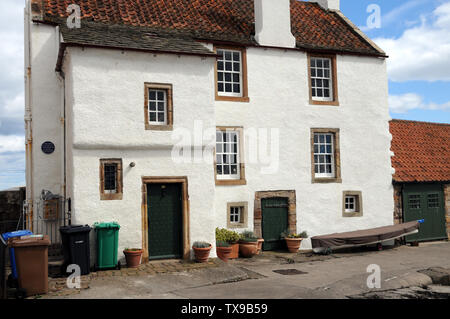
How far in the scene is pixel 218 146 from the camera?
1498 centimetres

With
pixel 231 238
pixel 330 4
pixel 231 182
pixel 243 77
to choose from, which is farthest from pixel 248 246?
pixel 330 4

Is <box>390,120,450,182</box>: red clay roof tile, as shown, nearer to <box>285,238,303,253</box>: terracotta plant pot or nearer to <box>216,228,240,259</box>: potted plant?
<box>285,238,303,253</box>: terracotta plant pot

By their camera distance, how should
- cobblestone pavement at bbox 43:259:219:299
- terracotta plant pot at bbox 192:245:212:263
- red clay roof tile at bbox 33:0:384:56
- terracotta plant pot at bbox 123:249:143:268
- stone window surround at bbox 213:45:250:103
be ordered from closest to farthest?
1. cobblestone pavement at bbox 43:259:219:299
2. terracotta plant pot at bbox 123:249:143:268
3. terracotta plant pot at bbox 192:245:212:263
4. red clay roof tile at bbox 33:0:384:56
5. stone window surround at bbox 213:45:250:103

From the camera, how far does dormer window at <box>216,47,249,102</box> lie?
50.0ft

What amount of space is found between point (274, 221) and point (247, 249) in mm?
1903

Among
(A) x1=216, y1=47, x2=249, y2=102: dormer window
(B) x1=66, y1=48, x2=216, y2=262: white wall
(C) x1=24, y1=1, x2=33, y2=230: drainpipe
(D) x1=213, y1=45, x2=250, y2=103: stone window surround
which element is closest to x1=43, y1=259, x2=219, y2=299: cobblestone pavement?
(B) x1=66, y1=48, x2=216, y2=262: white wall

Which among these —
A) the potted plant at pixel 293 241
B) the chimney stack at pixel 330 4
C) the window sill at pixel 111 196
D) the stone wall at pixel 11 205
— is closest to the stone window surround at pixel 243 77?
the potted plant at pixel 293 241

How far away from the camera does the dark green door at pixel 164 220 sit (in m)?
12.3

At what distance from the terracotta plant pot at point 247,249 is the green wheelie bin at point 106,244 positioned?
452 cm

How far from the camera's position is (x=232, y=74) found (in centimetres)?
1545

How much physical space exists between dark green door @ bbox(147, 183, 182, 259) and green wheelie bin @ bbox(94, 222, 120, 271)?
120 centimetres

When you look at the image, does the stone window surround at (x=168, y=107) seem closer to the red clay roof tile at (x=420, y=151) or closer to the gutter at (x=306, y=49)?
the gutter at (x=306, y=49)

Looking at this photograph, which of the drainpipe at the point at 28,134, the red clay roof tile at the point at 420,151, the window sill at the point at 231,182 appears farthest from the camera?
the red clay roof tile at the point at 420,151
